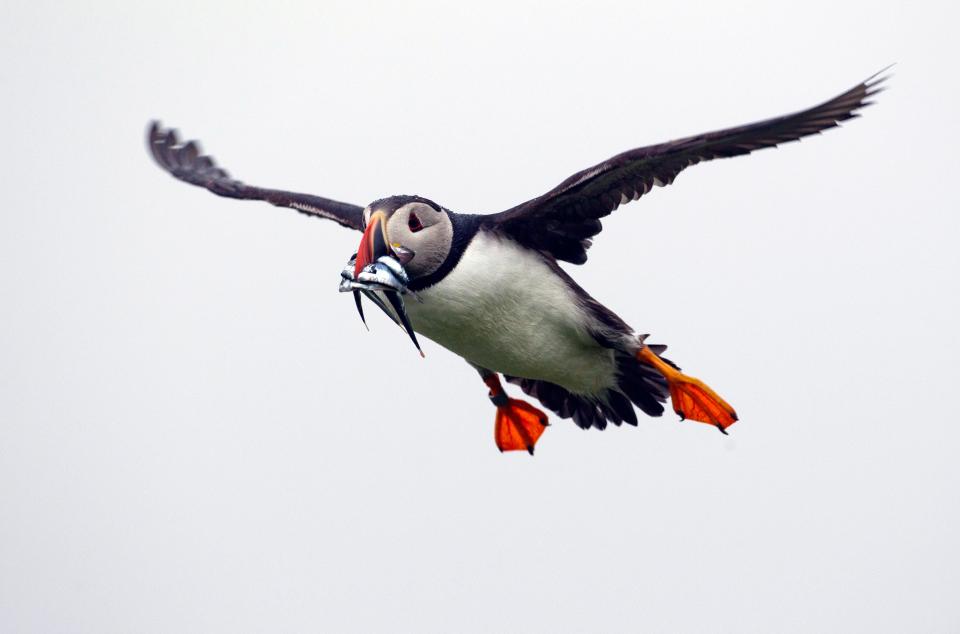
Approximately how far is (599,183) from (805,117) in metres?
1.72

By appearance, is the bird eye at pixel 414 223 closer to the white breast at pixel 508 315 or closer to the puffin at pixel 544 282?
the puffin at pixel 544 282

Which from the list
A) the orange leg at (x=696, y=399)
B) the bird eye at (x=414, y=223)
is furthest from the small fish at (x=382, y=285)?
the orange leg at (x=696, y=399)

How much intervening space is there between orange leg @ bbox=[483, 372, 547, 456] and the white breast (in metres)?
1.06

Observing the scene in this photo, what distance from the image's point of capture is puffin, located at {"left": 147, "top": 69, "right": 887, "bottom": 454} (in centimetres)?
923

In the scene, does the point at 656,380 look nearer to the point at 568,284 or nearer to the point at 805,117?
the point at 568,284

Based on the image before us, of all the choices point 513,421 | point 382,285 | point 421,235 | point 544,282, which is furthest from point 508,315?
point 513,421

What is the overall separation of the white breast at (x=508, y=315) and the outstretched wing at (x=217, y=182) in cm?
128

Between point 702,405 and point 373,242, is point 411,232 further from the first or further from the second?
point 702,405

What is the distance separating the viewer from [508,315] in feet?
32.7

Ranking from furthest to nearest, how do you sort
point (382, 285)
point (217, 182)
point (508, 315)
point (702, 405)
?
point (217, 182), point (702, 405), point (508, 315), point (382, 285)

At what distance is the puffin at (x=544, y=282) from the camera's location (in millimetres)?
9234

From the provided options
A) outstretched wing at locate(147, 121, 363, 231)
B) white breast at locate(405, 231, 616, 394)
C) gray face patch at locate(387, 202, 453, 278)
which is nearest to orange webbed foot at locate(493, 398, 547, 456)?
white breast at locate(405, 231, 616, 394)

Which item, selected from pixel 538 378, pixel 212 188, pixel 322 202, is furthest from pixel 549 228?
pixel 212 188

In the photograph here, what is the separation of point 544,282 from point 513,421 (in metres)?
1.96
